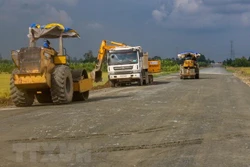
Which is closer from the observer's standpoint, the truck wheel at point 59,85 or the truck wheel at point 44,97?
the truck wheel at point 59,85

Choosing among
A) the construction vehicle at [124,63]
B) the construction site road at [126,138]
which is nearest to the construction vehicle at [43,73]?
the construction site road at [126,138]

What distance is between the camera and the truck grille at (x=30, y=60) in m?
17.2

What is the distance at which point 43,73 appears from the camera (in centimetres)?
1723

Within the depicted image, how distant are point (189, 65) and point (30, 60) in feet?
106

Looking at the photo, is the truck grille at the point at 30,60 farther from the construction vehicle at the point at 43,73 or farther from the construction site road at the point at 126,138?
the construction site road at the point at 126,138

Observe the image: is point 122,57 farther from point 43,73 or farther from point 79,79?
point 43,73

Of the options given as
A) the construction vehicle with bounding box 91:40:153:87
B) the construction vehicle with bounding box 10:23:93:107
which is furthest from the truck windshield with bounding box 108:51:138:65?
the construction vehicle with bounding box 10:23:93:107

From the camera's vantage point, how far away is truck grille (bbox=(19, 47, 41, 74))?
1725 centimetres

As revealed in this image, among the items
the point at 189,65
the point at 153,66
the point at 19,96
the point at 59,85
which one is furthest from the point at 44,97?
the point at 189,65

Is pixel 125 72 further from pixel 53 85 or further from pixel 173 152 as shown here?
pixel 173 152

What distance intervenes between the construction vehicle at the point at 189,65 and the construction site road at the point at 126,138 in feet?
108

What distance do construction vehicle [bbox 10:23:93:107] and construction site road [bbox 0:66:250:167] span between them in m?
2.27

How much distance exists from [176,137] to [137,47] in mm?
24223

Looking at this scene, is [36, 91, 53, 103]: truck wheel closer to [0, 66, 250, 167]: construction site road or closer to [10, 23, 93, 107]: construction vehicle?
[10, 23, 93, 107]: construction vehicle
